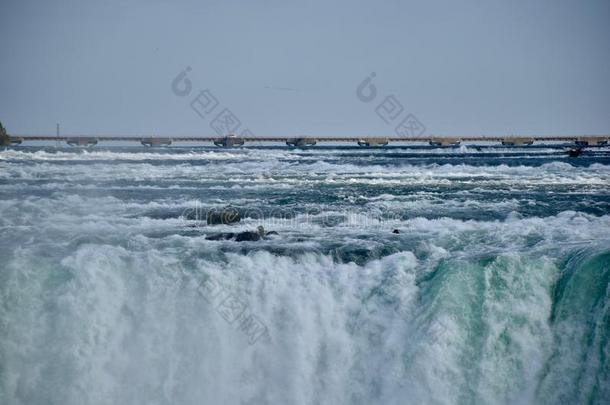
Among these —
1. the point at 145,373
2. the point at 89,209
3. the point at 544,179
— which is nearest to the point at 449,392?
the point at 145,373

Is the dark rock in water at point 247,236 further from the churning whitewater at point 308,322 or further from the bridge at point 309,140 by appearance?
the bridge at point 309,140

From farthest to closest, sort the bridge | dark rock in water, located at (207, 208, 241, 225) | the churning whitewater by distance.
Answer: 1. the bridge
2. dark rock in water, located at (207, 208, 241, 225)
3. the churning whitewater

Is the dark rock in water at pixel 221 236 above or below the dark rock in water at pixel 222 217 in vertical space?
below

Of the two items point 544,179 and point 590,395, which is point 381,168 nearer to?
point 544,179

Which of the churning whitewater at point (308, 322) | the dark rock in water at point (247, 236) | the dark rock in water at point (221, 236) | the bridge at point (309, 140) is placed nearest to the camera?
the churning whitewater at point (308, 322)

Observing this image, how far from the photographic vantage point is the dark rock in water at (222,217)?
17.3m

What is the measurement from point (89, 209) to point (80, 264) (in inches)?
382

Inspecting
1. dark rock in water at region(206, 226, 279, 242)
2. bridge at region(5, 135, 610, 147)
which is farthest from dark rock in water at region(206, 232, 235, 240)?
Result: bridge at region(5, 135, 610, 147)

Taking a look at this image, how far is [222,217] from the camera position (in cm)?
1761

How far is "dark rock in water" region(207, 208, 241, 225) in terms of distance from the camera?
17.3 m

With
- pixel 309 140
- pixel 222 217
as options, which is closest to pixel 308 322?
pixel 222 217

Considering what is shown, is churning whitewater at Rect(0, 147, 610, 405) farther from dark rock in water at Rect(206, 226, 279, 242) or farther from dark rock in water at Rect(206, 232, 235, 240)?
dark rock in water at Rect(206, 232, 235, 240)

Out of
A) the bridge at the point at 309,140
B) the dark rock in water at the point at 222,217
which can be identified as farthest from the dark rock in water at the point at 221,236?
the bridge at the point at 309,140

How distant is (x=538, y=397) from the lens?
28.2 ft
